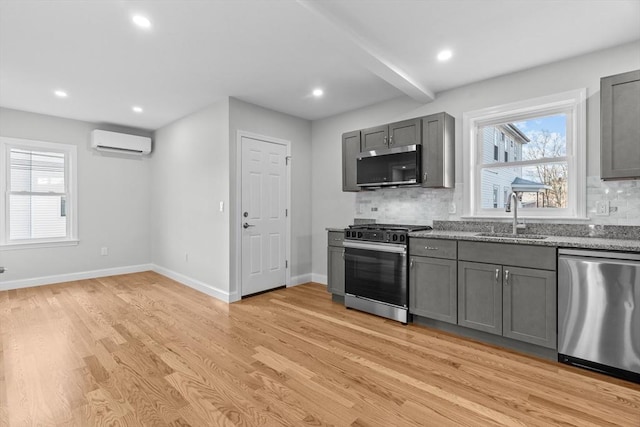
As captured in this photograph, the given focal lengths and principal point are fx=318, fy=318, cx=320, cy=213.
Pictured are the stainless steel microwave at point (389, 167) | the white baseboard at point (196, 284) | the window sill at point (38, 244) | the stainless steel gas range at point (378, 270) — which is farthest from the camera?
the window sill at point (38, 244)

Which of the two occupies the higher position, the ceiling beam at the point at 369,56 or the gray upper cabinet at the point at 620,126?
the ceiling beam at the point at 369,56

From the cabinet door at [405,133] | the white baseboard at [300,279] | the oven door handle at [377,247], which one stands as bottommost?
the white baseboard at [300,279]

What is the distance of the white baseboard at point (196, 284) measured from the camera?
4039mm

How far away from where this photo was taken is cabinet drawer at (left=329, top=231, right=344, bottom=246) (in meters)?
3.92

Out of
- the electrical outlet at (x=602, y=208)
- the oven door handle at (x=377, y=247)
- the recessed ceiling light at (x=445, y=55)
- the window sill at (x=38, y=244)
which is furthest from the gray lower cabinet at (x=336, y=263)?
the window sill at (x=38, y=244)

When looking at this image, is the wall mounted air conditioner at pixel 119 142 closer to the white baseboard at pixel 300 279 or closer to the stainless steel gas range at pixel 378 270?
the white baseboard at pixel 300 279

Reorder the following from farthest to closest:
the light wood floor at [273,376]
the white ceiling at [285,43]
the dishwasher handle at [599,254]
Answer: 1. the white ceiling at [285,43]
2. the dishwasher handle at [599,254]
3. the light wood floor at [273,376]

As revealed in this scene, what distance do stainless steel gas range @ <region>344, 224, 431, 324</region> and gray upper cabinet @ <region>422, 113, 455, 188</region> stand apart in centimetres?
57

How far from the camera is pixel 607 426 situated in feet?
5.61

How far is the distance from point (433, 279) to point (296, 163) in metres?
2.71

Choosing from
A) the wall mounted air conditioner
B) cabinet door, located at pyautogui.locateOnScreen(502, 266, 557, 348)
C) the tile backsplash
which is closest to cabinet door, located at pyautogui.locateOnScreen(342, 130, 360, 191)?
the tile backsplash

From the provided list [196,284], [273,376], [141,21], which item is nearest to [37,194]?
[196,284]

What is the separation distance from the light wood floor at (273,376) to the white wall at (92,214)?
5.08 ft

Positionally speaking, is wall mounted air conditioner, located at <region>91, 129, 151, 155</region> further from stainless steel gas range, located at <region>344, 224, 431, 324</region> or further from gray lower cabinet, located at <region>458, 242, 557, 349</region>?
gray lower cabinet, located at <region>458, 242, 557, 349</region>
